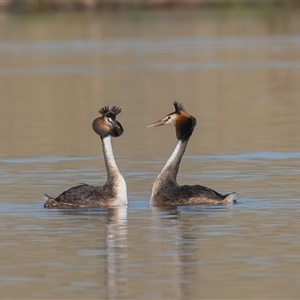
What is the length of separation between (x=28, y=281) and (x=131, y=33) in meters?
53.5

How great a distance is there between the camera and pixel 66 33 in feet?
213

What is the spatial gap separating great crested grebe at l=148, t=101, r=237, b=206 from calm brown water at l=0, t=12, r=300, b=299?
0.62ft

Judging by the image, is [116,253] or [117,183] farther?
[117,183]

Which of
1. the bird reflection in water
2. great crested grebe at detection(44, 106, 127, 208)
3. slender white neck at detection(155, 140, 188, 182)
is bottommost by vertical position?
the bird reflection in water

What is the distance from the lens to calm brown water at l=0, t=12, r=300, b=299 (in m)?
11.8

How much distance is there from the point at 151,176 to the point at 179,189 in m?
2.41

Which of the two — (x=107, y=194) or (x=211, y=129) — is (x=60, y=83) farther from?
(x=107, y=194)

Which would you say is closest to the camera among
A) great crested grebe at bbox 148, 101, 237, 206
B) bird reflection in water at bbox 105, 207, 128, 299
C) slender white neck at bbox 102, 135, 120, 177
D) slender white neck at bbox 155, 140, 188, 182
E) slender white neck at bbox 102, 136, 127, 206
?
bird reflection in water at bbox 105, 207, 128, 299

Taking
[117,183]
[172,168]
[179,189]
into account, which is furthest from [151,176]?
[117,183]

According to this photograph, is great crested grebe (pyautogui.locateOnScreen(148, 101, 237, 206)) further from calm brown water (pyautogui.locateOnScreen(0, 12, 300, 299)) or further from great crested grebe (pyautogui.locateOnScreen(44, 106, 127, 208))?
great crested grebe (pyautogui.locateOnScreen(44, 106, 127, 208))

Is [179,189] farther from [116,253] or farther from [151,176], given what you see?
[116,253]

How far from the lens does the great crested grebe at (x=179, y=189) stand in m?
15.7

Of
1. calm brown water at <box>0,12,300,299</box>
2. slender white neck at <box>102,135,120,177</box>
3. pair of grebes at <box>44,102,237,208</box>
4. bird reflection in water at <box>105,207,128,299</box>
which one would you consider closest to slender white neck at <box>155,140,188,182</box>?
pair of grebes at <box>44,102,237,208</box>

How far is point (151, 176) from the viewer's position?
18453 mm
